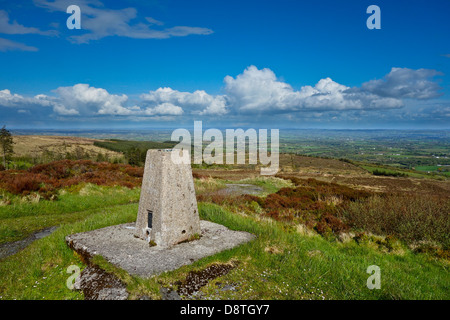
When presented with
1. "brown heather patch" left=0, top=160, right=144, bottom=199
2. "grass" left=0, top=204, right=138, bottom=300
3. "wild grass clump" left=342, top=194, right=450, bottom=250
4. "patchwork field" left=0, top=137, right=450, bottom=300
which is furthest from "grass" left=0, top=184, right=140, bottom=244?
"wild grass clump" left=342, top=194, right=450, bottom=250

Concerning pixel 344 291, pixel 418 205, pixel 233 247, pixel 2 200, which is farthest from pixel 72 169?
pixel 418 205

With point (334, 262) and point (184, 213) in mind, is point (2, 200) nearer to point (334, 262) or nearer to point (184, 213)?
point (184, 213)

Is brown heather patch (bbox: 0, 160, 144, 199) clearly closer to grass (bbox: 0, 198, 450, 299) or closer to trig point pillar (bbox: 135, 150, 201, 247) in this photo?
grass (bbox: 0, 198, 450, 299)

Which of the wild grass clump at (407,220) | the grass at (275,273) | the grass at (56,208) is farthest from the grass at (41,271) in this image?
the wild grass clump at (407,220)

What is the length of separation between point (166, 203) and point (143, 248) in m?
1.14

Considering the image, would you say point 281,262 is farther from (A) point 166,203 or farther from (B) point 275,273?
(A) point 166,203

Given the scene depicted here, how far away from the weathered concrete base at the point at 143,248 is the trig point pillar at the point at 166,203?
0.25m

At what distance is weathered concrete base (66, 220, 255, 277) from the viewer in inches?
194

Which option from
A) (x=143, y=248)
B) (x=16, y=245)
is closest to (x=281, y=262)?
(x=143, y=248)

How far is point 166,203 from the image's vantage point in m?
5.80

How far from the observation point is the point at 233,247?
5863mm

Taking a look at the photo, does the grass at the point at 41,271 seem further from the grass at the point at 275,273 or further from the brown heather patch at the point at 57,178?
the brown heather patch at the point at 57,178
